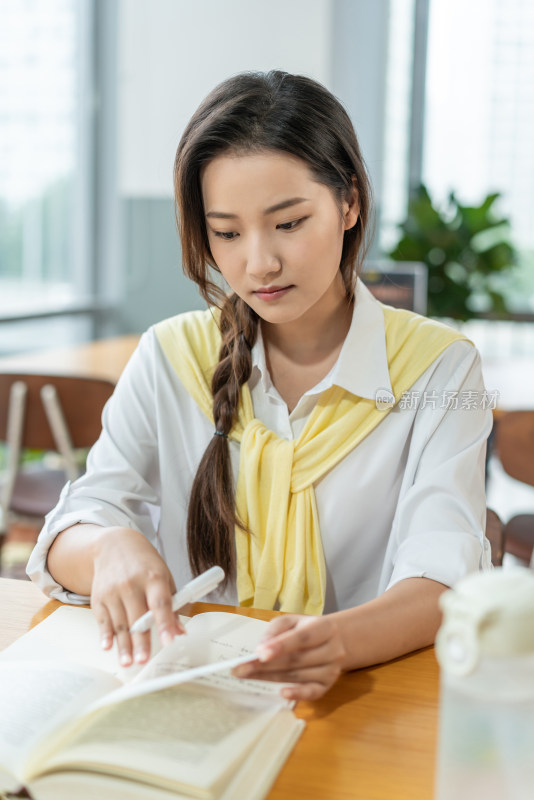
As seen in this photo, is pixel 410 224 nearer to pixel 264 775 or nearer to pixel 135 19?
pixel 135 19

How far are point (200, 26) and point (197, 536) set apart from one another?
3688mm

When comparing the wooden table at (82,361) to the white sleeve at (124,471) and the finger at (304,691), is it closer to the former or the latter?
the white sleeve at (124,471)

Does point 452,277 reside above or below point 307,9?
below

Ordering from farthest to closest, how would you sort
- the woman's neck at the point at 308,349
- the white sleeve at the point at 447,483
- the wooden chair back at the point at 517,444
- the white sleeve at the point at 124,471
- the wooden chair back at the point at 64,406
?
the wooden chair back at the point at 64,406
the wooden chair back at the point at 517,444
the woman's neck at the point at 308,349
the white sleeve at the point at 124,471
the white sleeve at the point at 447,483

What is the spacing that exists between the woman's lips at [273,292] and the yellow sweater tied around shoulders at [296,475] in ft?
0.53

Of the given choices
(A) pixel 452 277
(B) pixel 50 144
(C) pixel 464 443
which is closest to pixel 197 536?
(C) pixel 464 443

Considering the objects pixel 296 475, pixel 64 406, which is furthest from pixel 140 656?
pixel 64 406

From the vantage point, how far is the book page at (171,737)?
58 cm

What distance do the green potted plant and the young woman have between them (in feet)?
8.14

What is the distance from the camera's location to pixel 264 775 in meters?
0.63

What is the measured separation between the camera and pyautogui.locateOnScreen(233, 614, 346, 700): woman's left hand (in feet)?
2.28

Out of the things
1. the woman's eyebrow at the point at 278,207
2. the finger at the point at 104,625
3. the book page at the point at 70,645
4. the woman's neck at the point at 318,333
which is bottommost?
the book page at the point at 70,645

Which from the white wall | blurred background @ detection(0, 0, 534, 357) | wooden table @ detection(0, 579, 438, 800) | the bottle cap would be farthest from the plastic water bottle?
the white wall

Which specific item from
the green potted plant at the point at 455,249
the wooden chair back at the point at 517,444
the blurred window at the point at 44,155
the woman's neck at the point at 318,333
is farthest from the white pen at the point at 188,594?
the blurred window at the point at 44,155
